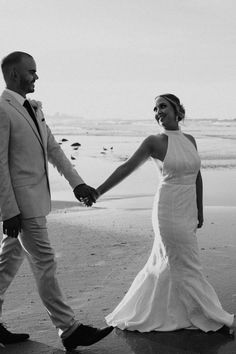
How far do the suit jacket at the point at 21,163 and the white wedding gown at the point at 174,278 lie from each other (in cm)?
106

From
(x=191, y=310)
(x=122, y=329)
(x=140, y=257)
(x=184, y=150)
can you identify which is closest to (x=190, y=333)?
(x=191, y=310)

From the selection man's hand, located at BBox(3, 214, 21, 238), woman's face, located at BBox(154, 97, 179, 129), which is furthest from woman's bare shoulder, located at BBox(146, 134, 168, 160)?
man's hand, located at BBox(3, 214, 21, 238)

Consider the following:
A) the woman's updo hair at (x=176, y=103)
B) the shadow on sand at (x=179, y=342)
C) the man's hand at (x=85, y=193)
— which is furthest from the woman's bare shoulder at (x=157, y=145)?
the shadow on sand at (x=179, y=342)

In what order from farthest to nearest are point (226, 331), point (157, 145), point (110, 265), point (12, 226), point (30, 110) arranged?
point (110, 265)
point (157, 145)
point (226, 331)
point (30, 110)
point (12, 226)

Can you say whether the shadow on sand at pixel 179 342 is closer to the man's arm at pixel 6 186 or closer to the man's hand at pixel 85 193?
the man's hand at pixel 85 193

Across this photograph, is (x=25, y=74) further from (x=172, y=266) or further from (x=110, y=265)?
(x=110, y=265)

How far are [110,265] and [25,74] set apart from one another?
3105mm

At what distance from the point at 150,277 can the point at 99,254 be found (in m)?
2.45

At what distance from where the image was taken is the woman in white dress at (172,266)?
15.7 ft

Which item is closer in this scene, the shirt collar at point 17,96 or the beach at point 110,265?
the shirt collar at point 17,96

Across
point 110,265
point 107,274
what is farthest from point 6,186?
point 110,265

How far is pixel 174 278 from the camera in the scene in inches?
190

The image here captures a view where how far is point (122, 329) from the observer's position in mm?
4824

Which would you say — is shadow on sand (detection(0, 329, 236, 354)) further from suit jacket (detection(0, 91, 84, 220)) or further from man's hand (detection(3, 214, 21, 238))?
suit jacket (detection(0, 91, 84, 220))
